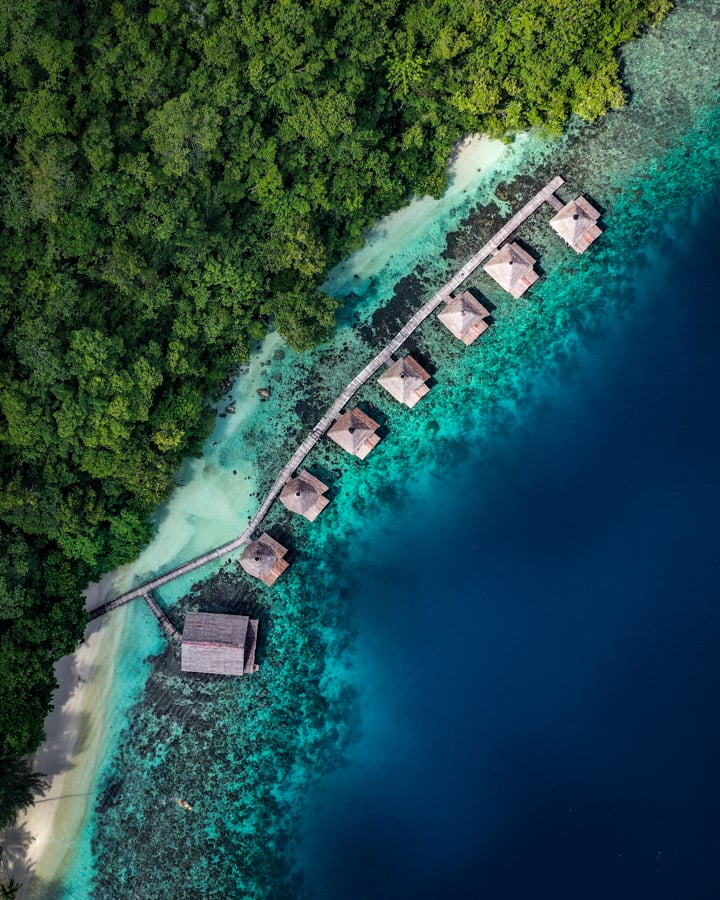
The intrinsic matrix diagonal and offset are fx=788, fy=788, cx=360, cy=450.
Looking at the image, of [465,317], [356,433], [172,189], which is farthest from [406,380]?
[172,189]

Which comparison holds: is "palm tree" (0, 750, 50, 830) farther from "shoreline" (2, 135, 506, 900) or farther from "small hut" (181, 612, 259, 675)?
"small hut" (181, 612, 259, 675)

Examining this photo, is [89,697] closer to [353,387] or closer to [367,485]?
[367,485]

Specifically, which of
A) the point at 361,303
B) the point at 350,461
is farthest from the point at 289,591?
the point at 361,303

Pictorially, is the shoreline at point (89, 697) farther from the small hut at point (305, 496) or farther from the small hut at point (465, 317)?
the small hut at point (465, 317)

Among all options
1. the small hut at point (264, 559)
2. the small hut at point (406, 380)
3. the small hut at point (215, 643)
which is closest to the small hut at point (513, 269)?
the small hut at point (406, 380)

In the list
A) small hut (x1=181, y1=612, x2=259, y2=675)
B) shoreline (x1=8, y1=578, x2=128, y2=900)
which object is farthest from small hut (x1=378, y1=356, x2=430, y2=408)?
shoreline (x1=8, y1=578, x2=128, y2=900)

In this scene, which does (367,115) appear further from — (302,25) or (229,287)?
(229,287)
